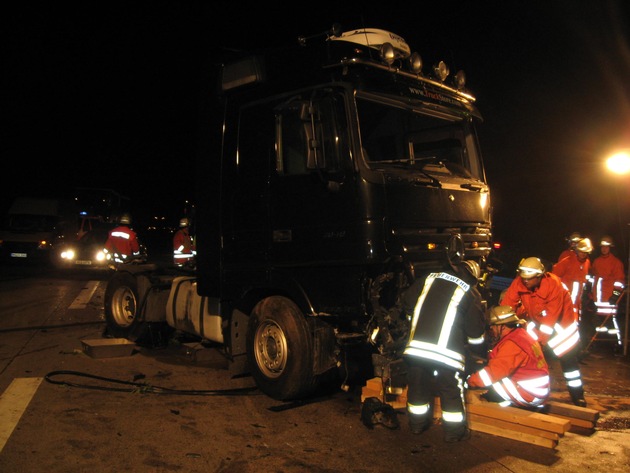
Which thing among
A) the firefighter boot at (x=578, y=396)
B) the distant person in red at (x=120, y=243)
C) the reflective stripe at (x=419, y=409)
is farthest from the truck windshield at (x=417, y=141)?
the distant person in red at (x=120, y=243)

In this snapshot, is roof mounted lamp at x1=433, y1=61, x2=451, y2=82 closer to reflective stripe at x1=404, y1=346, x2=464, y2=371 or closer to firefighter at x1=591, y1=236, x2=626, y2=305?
reflective stripe at x1=404, y1=346, x2=464, y2=371

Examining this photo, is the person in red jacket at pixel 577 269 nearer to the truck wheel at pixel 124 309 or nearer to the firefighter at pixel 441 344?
the firefighter at pixel 441 344

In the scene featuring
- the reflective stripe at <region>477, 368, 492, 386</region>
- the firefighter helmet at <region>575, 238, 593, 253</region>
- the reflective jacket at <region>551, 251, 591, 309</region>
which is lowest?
the reflective stripe at <region>477, 368, 492, 386</region>

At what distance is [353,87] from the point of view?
16.4 feet

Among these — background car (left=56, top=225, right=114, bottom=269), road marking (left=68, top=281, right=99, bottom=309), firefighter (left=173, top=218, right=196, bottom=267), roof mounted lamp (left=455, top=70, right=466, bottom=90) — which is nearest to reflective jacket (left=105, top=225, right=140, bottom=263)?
firefighter (left=173, top=218, right=196, bottom=267)

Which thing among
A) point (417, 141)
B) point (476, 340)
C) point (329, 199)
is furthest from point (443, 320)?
point (417, 141)

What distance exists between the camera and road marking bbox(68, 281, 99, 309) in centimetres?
1185

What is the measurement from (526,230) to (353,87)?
14760 millimetres

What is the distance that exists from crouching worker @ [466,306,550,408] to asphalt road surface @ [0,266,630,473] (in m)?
0.41

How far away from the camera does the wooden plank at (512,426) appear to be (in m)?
4.56

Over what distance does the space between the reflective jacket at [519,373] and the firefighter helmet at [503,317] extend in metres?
0.13

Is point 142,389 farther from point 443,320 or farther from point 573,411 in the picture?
point 573,411

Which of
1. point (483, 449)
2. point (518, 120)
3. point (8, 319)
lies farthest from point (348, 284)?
point (518, 120)

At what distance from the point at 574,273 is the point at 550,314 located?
3559mm
